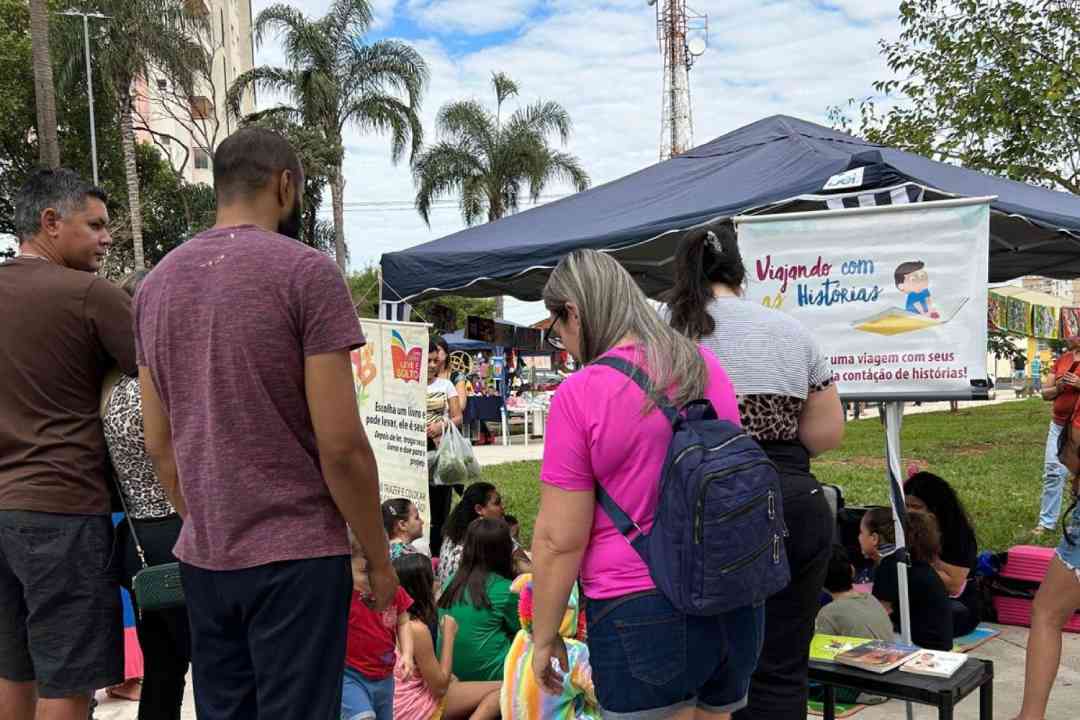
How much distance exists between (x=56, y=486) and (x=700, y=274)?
6.52 ft

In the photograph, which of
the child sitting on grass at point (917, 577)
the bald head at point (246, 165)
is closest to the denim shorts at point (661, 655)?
the bald head at point (246, 165)

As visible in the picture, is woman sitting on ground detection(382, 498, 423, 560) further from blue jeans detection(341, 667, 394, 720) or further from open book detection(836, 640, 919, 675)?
open book detection(836, 640, 919, 675)

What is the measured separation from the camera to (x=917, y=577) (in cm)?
463

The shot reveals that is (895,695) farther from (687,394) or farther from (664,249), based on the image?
(664,249)

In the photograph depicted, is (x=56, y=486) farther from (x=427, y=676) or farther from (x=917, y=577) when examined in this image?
(x=917, y=577)

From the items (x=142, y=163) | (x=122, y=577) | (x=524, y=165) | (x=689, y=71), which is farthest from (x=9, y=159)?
(x=122, y=577)

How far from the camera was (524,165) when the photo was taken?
3244 cm

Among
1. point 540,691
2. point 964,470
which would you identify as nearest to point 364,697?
point 540,691

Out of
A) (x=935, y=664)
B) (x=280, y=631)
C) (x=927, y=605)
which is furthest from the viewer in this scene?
(x=927, y=605)

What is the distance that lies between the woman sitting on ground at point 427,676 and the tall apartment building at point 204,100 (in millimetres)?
29183

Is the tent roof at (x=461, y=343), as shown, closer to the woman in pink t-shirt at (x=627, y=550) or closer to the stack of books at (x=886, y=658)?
the stack of books at (x=886, y=658)

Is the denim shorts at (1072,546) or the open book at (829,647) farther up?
the denim shorts at (1072,546)

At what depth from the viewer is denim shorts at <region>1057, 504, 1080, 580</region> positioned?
11.3 ft

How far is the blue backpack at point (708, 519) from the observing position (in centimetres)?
210
